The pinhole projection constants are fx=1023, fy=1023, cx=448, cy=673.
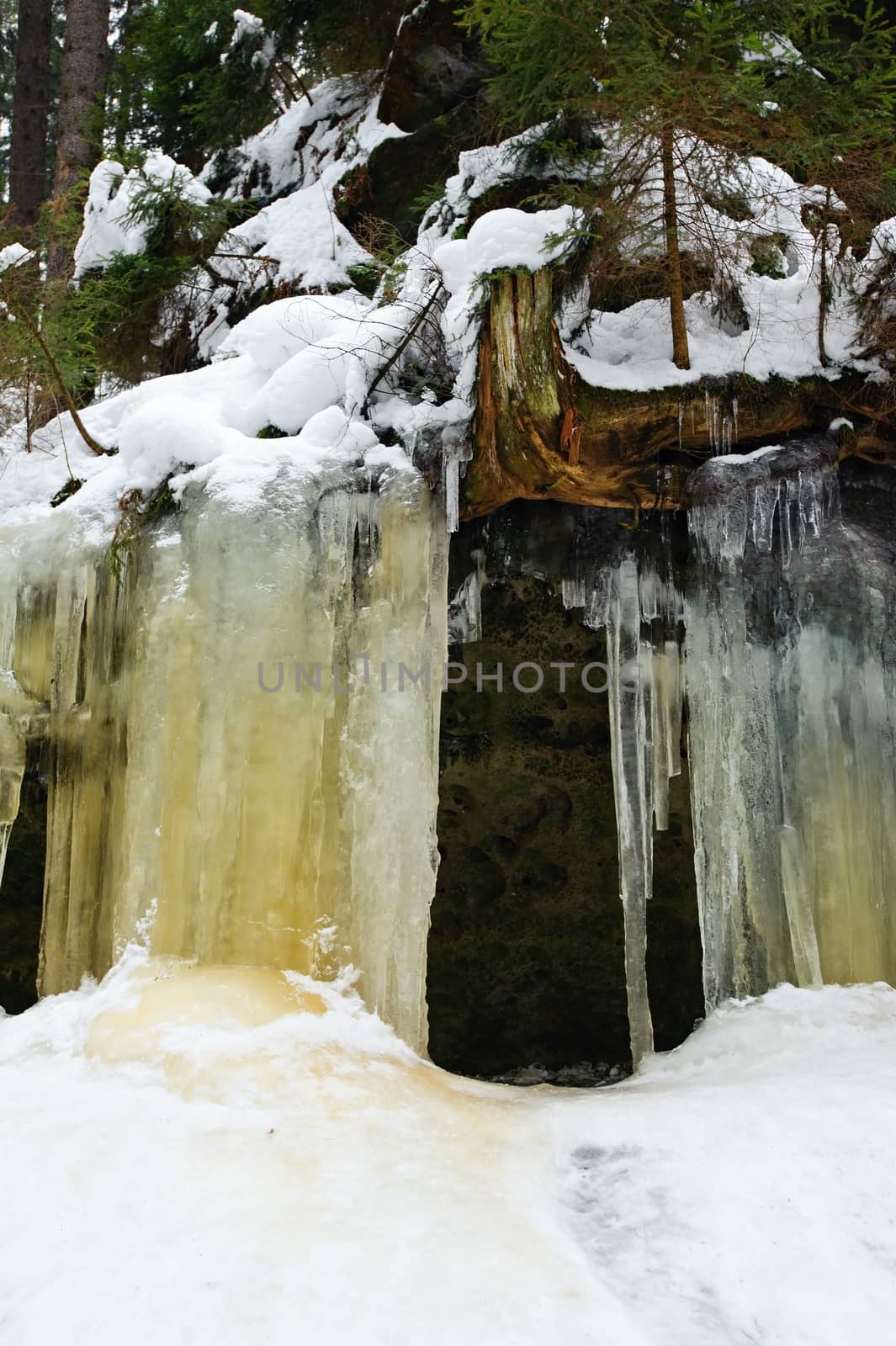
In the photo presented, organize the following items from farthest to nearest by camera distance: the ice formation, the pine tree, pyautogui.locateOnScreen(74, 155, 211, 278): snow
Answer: pyautogui.locateOnScreen(74, 155, 211, 278): snow
the ice formation
the pine tree

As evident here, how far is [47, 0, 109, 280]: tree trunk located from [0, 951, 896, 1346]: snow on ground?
647cm

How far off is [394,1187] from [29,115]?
9981mm

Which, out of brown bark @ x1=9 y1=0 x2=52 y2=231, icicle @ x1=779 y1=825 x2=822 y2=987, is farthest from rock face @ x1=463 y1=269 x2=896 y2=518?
brown bark @ x1=9 y1=0 x2=52 y2=231

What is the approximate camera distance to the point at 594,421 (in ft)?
14.5

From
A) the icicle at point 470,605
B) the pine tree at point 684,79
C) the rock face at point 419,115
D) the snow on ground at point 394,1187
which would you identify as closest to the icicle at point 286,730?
the snow on ground at point 394,1187

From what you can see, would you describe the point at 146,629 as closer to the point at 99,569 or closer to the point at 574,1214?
the point at 99,569

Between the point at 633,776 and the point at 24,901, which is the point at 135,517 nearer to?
the point at 633,776

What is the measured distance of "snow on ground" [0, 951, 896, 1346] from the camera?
2.36 m

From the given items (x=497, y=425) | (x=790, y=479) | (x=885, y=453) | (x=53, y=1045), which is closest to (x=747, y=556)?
(x=790, y=479)

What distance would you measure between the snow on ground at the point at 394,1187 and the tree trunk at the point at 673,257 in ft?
9.71

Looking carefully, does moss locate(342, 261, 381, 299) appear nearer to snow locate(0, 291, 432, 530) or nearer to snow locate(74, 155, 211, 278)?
snow locate(0, 291, 432, 530)

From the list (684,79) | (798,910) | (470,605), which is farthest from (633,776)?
(684,79)

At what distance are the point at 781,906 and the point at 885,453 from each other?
2.21 metres

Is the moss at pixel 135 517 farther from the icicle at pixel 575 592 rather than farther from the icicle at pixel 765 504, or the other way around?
the icicle at pixel 765 504
